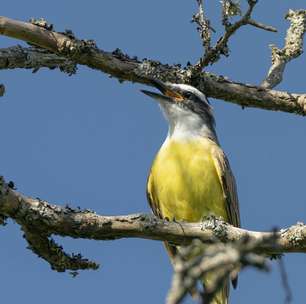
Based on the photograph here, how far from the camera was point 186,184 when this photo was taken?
665cm

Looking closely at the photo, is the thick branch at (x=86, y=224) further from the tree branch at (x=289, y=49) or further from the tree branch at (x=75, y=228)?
the tree branch at (x=289, y=49)

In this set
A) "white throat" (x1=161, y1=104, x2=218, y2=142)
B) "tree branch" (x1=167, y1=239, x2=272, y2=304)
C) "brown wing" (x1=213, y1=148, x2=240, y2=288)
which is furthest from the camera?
"white throat" (x1=161, y1=104, x2=218, y2=142)

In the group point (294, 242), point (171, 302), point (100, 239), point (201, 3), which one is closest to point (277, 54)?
point (201, 3)

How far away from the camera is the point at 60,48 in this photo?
16.3ft

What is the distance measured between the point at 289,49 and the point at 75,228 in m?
2.54

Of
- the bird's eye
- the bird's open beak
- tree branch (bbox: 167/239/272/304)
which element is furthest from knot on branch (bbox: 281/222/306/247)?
the bird's eye

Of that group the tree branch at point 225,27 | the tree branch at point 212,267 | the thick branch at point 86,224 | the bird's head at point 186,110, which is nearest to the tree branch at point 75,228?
the thick branch at point 86,224

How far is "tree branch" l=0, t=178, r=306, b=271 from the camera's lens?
13.5 feet

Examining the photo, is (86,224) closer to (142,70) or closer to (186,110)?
(142,70)

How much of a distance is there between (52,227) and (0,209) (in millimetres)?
331

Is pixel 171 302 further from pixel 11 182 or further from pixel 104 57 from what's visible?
pixel 104 57

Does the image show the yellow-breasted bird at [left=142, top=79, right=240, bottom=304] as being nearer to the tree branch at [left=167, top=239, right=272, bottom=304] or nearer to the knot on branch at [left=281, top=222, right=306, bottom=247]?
the knot on branch at [left=281, top=222, right=306, bottom=247]

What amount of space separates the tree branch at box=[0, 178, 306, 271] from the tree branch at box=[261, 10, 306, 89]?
1817 millimetres

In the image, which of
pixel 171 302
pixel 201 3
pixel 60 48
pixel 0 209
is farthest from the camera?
pixel 201 3
